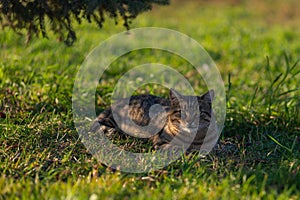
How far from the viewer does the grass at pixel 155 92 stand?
141 inches

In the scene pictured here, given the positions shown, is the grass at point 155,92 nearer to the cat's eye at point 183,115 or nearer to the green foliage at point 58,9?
the cat's eye at point 183,115

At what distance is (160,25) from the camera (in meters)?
11.0

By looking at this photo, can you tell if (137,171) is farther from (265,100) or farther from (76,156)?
(265,100)

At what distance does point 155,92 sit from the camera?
630cm

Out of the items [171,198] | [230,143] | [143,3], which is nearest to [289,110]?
[230,143]

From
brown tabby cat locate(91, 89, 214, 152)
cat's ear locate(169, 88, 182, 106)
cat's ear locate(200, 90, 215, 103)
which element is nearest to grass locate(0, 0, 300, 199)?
brown tabby cat locate(91, 89, 214, 152)

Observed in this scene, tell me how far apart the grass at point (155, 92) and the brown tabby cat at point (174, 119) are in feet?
1.04

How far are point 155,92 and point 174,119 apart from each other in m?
1.59

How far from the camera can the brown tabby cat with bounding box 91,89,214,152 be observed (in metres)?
4.67

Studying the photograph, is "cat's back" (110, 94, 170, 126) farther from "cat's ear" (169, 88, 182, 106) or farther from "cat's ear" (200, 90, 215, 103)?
"cat's ear" (200, 90, 215, 103)

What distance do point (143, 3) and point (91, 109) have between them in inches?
53.5

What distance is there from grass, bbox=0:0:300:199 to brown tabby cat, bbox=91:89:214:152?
0.32 meters

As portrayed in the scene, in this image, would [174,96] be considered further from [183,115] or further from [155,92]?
[155,92]

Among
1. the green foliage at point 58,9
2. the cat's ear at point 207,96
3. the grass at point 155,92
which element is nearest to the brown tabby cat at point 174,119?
the cat's ear at point 207,96
